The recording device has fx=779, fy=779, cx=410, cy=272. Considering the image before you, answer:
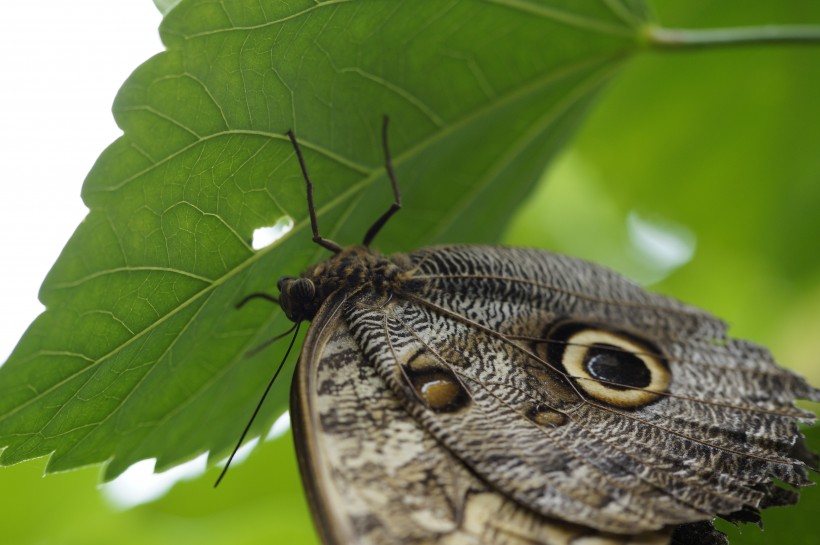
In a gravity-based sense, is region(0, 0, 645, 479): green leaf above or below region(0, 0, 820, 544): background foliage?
below

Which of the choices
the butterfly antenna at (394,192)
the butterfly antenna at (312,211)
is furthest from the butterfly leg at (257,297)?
the butterfly antenna at (394,192)

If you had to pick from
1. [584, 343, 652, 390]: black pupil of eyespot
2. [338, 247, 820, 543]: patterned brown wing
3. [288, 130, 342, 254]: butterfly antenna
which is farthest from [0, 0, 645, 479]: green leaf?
[584, 343, 652, 390]: black pupil of eyespot

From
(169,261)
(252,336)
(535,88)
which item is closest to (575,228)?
(535,88)

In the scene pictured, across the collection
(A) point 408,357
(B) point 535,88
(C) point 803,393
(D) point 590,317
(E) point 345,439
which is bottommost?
(E) point 345,439

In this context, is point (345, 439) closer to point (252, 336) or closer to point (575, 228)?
point (252, 336)

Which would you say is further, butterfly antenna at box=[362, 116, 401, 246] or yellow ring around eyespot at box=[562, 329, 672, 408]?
butterfly antenna at box=[362, 116, 401, 246]

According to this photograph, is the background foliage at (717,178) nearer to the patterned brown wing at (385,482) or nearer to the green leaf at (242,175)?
the green leaf at (242,175)

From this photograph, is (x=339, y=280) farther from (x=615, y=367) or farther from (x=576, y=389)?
(x=615, y=367)

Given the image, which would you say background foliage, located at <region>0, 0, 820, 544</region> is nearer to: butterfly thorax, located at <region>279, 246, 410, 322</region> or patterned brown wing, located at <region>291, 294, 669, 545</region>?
butterfly thorax, located at <region>279, 246, 410, 322</region>
